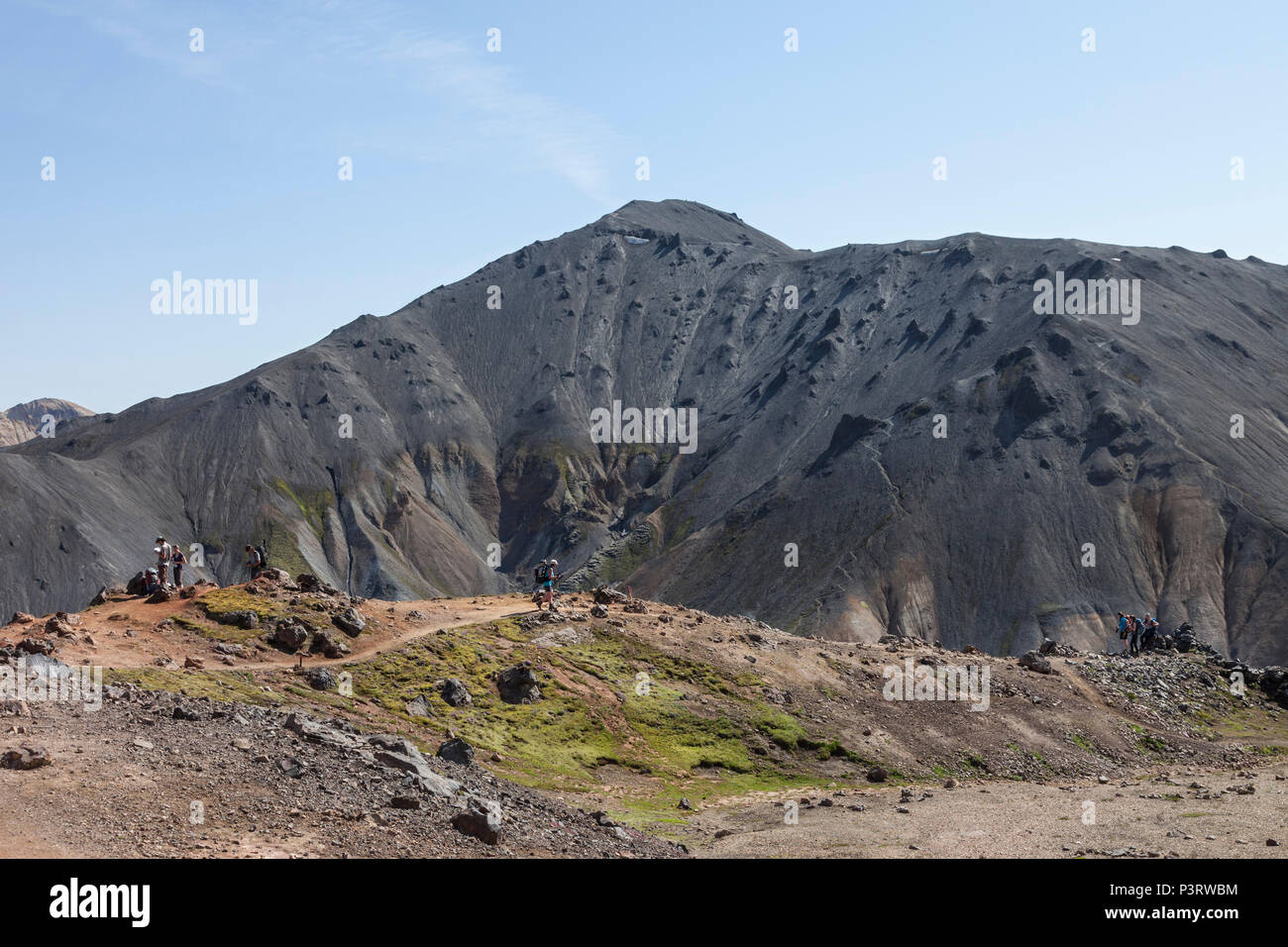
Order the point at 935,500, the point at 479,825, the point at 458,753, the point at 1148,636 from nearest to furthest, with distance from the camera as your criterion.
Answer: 1. the point at 479,825
2. the point at 458,753
3. the point at 1148,636
4. the point at 935,500

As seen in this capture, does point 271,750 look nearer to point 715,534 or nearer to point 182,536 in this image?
point 715,534

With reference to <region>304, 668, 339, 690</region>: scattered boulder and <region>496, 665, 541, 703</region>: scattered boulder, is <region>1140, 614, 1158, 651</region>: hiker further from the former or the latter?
<region>304, 668, 339, 690</region>: scattered boulder

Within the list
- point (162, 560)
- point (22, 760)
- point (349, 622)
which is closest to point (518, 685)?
point (349, 622)

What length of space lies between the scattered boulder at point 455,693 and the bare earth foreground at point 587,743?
0.09 m

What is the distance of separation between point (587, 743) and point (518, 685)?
3746mm

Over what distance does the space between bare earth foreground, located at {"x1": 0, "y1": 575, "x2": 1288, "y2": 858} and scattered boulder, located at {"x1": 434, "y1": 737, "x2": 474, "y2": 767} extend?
0.23ft

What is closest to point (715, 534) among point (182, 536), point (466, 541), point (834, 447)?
point (834, 447)

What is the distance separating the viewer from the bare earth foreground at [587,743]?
2419 centimetres

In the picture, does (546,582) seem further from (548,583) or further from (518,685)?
(518,685)

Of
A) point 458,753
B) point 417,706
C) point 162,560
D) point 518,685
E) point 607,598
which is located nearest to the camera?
point 458,753

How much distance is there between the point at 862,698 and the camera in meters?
50.3

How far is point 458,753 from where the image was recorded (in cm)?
3186

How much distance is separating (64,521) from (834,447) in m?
103

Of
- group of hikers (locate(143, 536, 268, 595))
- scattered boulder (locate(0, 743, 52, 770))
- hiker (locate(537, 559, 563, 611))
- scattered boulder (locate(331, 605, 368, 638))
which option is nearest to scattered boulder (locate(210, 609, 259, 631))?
group of hikers (locate(143, 536, 268, 595))
